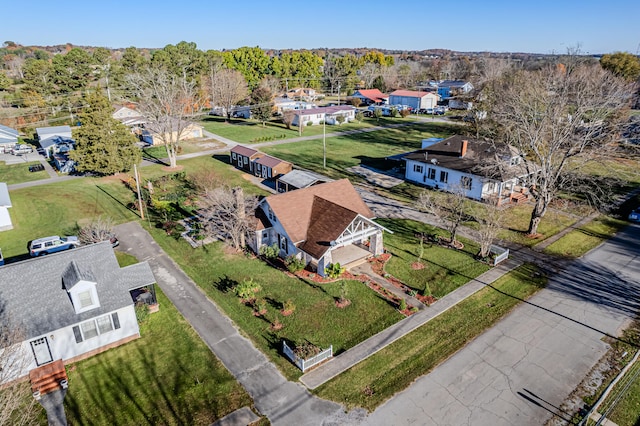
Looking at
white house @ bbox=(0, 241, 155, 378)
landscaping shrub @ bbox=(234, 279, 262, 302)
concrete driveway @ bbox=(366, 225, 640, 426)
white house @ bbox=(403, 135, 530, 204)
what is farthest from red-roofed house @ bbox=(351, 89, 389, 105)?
white house @ bbox=(0, 241, 155, 378)

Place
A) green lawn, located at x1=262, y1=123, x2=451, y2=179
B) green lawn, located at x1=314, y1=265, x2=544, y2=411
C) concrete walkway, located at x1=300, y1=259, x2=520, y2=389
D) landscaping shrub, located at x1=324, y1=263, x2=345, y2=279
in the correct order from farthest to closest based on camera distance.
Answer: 1. green lawn, located at x1=262, y1=123, x2=451, y2=179
2. landscaping shrub, located at x1=324, y1=263, x2=345, y2=279
3. concrete walkway, located at x1=300, y1=259, x2=520, y2=389
4. green lawn, located at x1=314, y1=265, x2=544, y2=411

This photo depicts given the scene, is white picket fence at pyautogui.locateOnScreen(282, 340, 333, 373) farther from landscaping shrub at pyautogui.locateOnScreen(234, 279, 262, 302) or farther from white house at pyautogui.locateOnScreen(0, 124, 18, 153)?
white house at pyautogui.locateOnScreen(0, 124, 18, 153)

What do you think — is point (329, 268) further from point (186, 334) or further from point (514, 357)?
point (514, 357)

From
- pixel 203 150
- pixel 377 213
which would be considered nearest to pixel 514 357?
pixel 377 213

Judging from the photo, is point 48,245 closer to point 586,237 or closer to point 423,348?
point 423,348

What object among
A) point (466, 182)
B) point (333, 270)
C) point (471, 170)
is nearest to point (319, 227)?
point (333, 270)
